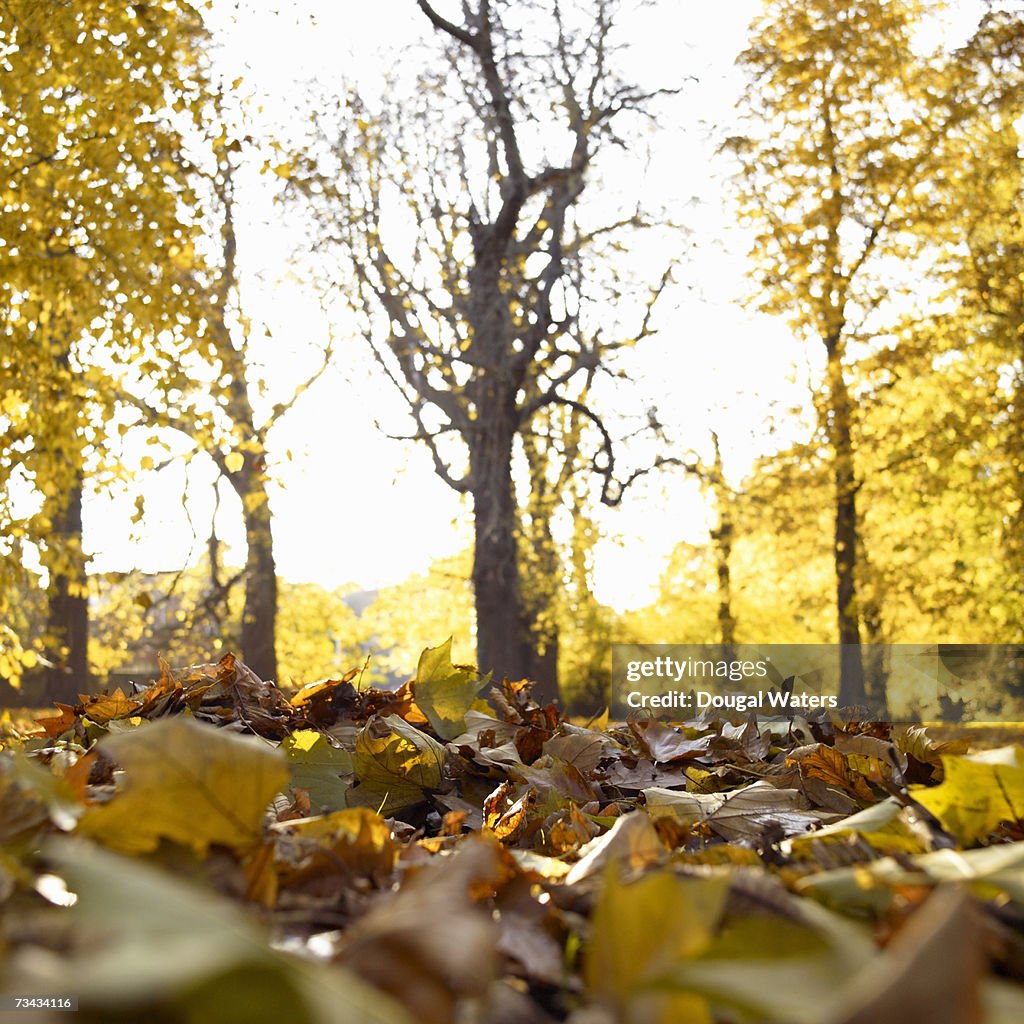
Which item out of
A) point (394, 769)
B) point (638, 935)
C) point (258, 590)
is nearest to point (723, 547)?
point (258, 590)

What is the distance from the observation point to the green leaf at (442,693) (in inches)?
49.9

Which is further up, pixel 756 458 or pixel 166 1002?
pixel 756 458

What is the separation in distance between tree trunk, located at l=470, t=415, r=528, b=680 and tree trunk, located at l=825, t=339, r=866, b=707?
3731 mm

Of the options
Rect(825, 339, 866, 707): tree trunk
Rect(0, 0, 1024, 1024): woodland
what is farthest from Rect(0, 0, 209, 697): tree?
Rect(825, 339, 866, 707): tree trunk

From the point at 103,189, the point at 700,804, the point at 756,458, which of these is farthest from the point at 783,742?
the point at 756,458

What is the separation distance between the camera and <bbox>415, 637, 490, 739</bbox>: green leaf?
1.27 meters

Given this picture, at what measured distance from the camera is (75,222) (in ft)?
20.1

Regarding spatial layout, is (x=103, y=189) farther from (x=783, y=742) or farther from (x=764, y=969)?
(x=764, y=969)

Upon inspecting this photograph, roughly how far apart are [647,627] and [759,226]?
6694 millimetres

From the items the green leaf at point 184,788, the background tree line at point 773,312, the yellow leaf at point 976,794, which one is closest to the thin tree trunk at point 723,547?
the background tree line at point 773,312

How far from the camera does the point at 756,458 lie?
42.7 ft

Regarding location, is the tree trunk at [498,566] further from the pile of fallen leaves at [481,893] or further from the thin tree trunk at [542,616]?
the pile of fallen leaves at [481,893]

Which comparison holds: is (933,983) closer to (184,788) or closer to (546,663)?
(184,788)

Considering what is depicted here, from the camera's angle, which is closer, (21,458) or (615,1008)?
(615,1008)
